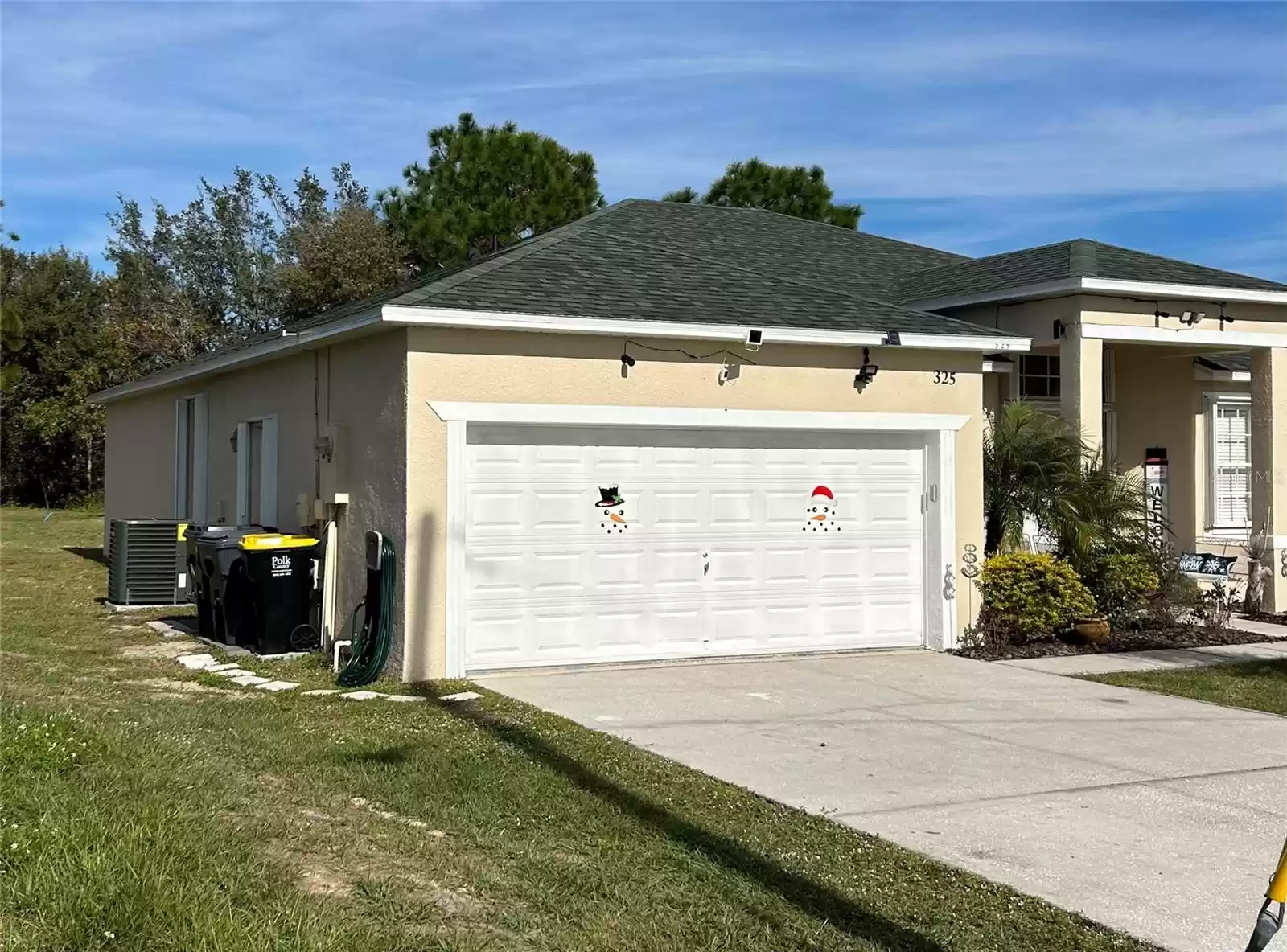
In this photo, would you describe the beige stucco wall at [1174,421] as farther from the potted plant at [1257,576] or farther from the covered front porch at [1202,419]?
the potted plant at [1257,576]

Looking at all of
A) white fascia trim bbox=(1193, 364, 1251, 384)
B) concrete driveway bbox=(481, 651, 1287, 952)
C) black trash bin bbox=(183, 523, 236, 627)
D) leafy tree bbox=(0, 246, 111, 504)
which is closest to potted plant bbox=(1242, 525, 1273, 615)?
white fascia trim bbox=(1193, 364, 1251, 384)

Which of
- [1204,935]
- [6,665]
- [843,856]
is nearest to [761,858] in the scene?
[843,856]

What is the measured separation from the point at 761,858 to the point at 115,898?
8.70ft

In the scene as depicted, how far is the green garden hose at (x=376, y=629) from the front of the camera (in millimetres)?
10156

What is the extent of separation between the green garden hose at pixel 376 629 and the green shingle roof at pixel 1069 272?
7651 millimetres

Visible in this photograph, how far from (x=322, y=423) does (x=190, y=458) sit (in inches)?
271

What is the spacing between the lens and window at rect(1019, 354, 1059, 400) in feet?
51.5

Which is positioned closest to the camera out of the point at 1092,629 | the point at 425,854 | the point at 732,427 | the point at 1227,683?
the point at 425,854

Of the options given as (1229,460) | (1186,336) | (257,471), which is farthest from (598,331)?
(1229,460)

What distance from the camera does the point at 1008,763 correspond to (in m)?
7.57

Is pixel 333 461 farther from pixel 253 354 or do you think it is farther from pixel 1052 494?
pixel 1052 494

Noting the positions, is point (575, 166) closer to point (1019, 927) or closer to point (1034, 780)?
point (1034, 780)

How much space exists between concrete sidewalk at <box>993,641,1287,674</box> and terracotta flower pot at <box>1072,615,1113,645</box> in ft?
0.83

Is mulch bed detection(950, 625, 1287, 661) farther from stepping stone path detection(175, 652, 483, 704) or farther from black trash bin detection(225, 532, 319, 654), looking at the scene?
black trash bin detection(225, 532, 319, 654)
